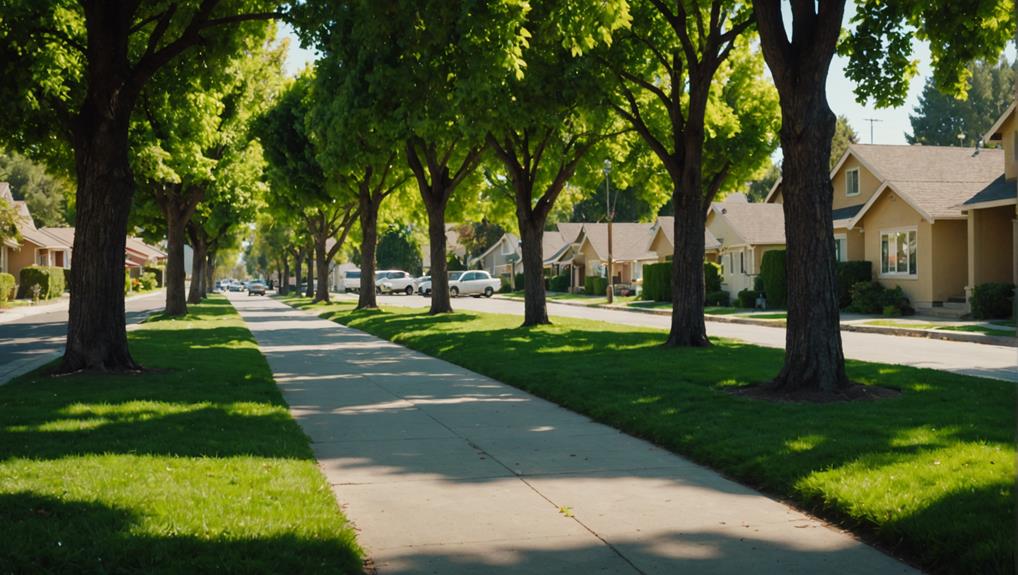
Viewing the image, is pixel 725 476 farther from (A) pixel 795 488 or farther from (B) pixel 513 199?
(B) pixel 513 199

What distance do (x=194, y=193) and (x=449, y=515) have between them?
96.0 feet

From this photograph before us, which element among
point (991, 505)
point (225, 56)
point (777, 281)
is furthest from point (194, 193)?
point (991, 505)

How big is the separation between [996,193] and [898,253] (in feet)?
17.3

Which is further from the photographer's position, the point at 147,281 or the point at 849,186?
the point at 147,281

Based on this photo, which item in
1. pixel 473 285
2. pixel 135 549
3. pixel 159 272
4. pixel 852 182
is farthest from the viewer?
pixel 159 272

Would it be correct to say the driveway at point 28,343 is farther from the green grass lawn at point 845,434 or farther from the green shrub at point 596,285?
the green shrub at point 596,285

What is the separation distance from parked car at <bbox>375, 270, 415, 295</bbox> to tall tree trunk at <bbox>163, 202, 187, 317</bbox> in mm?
45115

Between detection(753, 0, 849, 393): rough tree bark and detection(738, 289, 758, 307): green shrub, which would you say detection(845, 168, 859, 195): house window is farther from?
detection(753, 0, 849, 393): rough tree bark

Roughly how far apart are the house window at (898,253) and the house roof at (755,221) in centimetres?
931

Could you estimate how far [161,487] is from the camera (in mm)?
6375

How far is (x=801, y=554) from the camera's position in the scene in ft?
17.7

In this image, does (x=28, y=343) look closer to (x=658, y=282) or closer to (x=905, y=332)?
(x=905, y=332)

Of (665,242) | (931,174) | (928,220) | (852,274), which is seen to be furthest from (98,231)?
(665,242)

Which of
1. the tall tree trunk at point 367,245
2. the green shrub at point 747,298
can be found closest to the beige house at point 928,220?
the green shrub at point 747,298
